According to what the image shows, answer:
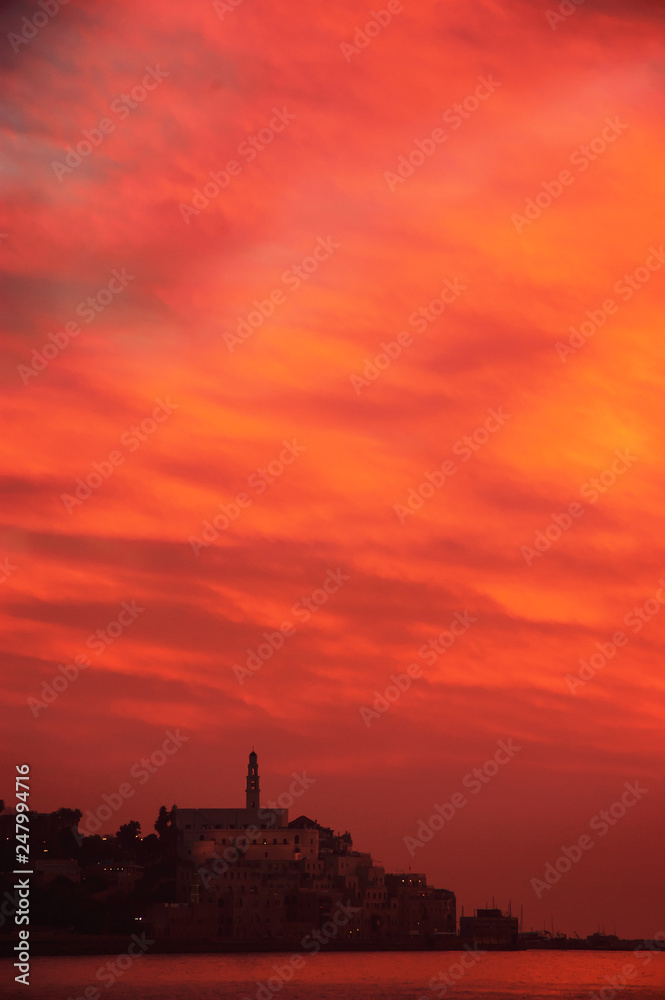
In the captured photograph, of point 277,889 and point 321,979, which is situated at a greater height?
point 277,889

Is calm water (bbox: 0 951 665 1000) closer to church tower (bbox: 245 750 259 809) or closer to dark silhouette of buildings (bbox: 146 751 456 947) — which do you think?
dark silhouette of buildings (bbox: 146 751 456 947)

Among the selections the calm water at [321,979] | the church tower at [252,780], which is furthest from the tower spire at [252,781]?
the calm water at [321,979]

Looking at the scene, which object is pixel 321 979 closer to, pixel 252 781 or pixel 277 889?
pixel 277 889

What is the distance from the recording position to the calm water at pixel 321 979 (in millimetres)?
72750

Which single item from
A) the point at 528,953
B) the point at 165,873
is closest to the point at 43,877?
the point at 165,873

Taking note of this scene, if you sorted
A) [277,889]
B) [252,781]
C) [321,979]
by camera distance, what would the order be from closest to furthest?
[321,979], [277,889], [252,781]

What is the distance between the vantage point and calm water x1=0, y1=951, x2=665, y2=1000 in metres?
72.8

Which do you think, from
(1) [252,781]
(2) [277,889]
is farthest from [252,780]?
(2) [277,889]

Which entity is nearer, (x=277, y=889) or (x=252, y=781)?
(x=277, y=889)

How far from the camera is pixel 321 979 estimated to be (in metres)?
87.6

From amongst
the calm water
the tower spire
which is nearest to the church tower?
the tower spire

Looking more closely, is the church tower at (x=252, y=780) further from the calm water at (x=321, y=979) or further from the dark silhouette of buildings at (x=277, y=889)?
the calm water at (x=321, y=979)

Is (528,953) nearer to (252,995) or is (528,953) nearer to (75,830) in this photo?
(75,830)

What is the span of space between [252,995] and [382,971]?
25.1 m
